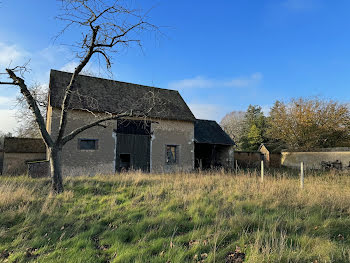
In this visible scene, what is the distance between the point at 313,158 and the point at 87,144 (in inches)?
816

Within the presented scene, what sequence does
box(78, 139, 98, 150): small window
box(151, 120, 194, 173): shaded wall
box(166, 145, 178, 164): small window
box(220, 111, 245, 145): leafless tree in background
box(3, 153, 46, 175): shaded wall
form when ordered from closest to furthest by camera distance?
box(3, 153, 46, 175): shaded wall < box(78, 139, 98, 150): small window < box(151, 120, 194, 173): shaded wall < box(166, 145, 178, 164): small window < box(220, 111, 245, 145): leafless tree in background

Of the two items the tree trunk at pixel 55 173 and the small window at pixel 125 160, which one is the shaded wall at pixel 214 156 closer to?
the small window at pixel 125 160

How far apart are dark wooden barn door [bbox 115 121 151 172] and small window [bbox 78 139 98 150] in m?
1.47

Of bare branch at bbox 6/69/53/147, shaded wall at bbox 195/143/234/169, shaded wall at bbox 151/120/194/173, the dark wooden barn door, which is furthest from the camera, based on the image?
shaded wall at bbox 195/143/234/169

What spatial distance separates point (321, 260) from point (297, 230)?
1223 millimetres

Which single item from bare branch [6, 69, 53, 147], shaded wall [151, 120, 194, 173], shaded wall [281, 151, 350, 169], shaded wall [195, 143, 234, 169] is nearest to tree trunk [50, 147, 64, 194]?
bare branch [6, 69, 53, 147]

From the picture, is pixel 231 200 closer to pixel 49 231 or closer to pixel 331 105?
pixel 49 231

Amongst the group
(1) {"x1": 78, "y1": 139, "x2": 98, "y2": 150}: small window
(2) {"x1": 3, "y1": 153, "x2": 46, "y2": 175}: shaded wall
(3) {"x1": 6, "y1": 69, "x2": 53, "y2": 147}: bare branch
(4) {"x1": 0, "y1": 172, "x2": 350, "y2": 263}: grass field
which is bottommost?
(4) {"x1": 0, "y1": 172, "x2": 350, "y2": 263}: grass field

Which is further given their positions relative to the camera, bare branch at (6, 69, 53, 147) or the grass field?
bare branch at (6, 69, 53, 147)

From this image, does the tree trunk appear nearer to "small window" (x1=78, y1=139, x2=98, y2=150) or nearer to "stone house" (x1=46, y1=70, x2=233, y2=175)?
"stone house" (x1=46, y1=70, x2=233, y2=175)

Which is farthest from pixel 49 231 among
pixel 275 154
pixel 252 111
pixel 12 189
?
pixel 252 111

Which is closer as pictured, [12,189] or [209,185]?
[12,189]

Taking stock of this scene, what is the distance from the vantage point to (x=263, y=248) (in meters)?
3.36

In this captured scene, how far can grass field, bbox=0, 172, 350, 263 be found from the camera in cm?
346
